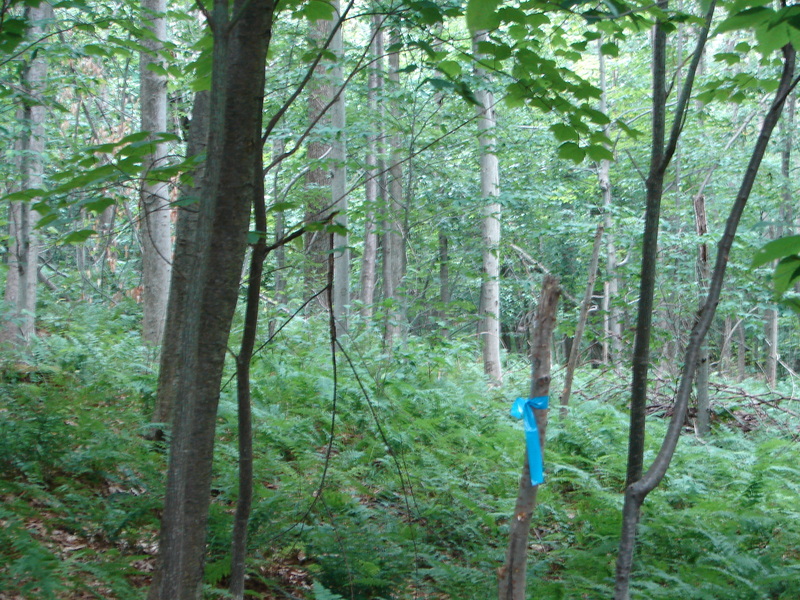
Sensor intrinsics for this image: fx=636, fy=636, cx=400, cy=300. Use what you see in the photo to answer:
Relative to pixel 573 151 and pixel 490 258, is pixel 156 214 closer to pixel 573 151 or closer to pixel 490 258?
pixel 490 258

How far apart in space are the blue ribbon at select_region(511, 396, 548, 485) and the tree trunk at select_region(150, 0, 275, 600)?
4.05 feet

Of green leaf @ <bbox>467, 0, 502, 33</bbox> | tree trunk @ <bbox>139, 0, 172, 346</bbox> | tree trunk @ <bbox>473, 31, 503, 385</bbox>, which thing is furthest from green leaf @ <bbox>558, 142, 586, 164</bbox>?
tree trunk @ <bbox>473, 31, 503, 385</bbox>

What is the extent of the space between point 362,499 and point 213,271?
148 inches

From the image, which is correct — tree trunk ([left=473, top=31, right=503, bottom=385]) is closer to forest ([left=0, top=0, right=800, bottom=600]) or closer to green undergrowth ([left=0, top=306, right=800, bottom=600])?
forest ([left=0, top=0, right=800, bottom=600])

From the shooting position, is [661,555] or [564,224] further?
[564,224]

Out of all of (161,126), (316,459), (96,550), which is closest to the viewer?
(96,550)

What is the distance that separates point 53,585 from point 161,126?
6126mm

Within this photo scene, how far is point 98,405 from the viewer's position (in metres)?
5.83

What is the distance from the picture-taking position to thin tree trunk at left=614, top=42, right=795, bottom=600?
8.39ft

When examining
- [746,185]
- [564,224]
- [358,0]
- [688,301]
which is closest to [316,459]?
[746,185]

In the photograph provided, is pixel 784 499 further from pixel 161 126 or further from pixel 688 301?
pixel 161 126

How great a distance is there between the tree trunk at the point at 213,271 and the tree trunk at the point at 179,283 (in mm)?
1692

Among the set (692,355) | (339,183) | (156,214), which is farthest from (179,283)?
(339,183)

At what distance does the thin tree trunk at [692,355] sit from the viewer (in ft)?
8.39
